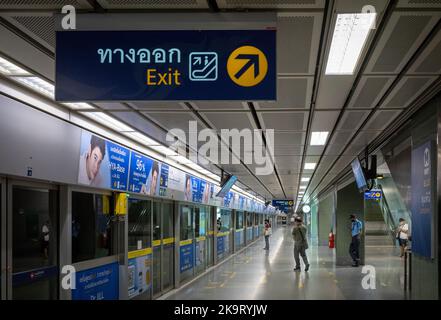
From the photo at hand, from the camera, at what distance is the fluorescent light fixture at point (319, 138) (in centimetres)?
807

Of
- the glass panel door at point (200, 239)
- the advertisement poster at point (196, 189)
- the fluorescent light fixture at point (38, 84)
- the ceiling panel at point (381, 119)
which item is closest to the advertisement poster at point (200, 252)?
the glass panel door at point (200, 239)

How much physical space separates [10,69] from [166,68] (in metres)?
1.89

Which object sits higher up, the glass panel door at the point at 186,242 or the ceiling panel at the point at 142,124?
the ceiling panel at the point at 142,124

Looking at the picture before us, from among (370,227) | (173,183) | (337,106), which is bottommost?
(370,227)

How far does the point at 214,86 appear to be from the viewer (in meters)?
3.33

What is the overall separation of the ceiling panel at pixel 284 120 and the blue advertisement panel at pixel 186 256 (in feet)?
18.8

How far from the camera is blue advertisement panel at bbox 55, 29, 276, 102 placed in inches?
130

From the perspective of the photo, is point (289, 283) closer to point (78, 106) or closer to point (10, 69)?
point (78, 106)

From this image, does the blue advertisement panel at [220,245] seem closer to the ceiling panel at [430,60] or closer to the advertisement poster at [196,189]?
the advertisement poster at [196,189]

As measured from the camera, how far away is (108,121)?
22.5ft

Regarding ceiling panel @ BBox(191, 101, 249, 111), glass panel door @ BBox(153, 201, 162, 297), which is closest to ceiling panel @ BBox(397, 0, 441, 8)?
ceiling panel @ BBox(191, 101, 249, 111)
